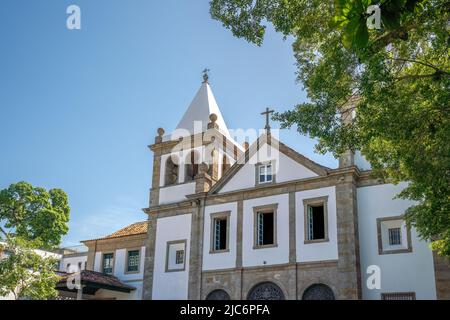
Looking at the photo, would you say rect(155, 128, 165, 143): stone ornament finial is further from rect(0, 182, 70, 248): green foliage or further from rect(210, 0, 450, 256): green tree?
rect(210, 0, 450, 256): green tree

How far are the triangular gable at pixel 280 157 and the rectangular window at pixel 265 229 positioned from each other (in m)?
2.36

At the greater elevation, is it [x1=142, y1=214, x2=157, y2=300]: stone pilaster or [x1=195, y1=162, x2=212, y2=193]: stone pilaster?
[x1=195, y1=162, x2=212, y2=193]: stone pilaster

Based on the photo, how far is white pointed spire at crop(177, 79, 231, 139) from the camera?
28297mm

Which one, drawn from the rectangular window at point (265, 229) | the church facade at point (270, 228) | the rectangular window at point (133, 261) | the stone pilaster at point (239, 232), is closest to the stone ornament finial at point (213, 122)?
the church facade at point (270, 228)

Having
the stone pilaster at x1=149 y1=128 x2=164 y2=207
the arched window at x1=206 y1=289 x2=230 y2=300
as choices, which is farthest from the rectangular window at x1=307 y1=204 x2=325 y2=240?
the stone pilaster at x1=149 y1=128 x2=164 y2=207

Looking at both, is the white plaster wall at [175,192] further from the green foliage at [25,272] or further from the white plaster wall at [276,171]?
the green foliage at [25,272]

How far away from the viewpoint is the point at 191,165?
91.7 feet

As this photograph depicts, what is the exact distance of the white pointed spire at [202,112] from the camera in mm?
28297

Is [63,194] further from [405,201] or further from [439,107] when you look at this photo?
[439,107]

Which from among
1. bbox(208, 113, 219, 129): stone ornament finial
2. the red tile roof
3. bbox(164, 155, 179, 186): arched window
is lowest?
the red tile roof

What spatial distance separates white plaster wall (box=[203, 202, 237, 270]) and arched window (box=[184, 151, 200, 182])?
10.1 feet

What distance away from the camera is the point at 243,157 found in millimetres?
25094

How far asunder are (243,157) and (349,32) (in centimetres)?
2229
